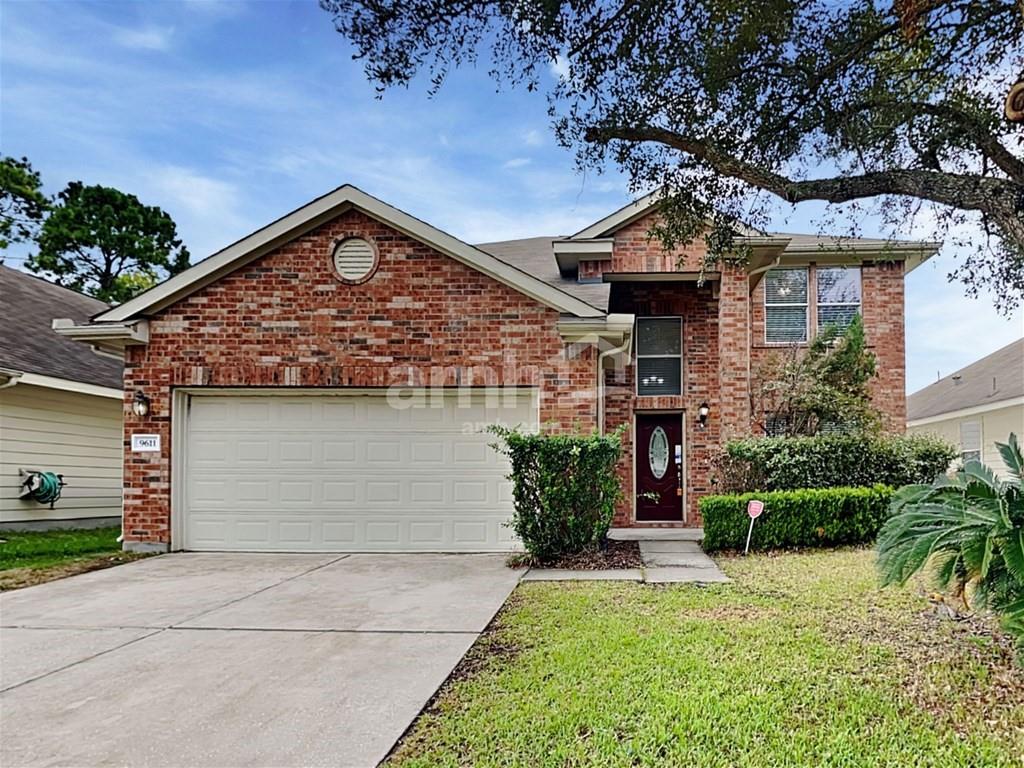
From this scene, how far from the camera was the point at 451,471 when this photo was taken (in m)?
9.66

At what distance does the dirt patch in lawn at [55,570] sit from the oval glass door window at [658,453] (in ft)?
28.4

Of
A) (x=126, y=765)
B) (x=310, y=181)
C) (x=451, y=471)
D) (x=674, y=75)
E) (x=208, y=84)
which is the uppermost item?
(x=208, y=84)

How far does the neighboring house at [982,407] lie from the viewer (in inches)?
645

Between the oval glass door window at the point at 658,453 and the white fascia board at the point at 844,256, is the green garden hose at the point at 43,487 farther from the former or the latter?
the white fascia board at the point at 844,256

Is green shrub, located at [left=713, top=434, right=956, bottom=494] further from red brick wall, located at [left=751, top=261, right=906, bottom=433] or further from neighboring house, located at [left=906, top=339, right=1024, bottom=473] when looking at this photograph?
neighboring house, located at [left=906, top=339, right=1024, bottom=473]

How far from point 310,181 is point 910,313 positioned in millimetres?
11834

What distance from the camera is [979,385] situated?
1900 cm

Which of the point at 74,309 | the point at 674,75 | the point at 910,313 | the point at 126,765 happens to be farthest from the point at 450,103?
the point at 74,309

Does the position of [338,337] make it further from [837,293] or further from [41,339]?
[837,293]

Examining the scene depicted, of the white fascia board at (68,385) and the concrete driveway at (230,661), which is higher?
the white fascia board at (68,385)

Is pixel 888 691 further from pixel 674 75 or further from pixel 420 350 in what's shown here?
pixel 420 350

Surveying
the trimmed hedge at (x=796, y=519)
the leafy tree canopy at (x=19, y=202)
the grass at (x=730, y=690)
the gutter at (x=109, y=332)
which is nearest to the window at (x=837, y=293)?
the trimmed hedge at (x=796, y=519)

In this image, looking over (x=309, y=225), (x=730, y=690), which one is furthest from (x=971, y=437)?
(x=730, y=690)

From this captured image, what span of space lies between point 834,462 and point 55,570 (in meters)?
10.1
